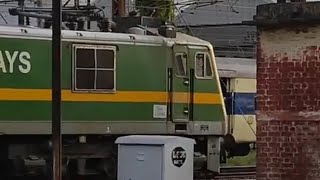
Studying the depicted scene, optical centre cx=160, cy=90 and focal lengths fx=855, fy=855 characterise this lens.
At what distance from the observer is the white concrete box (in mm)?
12352

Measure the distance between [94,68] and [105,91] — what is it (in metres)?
0.55

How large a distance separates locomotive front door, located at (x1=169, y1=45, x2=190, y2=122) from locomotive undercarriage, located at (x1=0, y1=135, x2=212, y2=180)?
1.67 m

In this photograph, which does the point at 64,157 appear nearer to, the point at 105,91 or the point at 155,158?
the point at 105,91

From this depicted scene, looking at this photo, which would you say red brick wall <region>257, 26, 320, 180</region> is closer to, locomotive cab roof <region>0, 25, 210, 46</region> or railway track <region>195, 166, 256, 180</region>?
locomotive cab roof <region>0, 25, 210, 46</region>

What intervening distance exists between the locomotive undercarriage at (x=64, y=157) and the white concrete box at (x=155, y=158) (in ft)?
17.1

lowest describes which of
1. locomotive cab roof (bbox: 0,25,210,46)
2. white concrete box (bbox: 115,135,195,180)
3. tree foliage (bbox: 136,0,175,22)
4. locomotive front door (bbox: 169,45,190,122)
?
white concrete box (bbox: 115,135,195,180)

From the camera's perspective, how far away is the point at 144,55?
747 inches

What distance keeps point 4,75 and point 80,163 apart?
2.65m

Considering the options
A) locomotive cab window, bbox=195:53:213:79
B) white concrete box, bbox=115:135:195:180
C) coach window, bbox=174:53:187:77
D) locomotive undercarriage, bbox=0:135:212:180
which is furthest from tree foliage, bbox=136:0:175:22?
white concrete box, bbox=115:135:195:180

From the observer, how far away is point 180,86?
63.4 feet

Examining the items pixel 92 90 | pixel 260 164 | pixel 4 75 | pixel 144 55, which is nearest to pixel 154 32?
pixel 144 55

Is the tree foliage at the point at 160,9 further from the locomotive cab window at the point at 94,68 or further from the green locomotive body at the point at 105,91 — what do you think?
the locomotive cab window at the point at 94,68

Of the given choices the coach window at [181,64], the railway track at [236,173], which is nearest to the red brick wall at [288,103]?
the coach window at [181,64]

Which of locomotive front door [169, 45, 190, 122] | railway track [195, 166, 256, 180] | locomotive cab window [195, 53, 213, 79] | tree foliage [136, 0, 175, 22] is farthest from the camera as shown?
tree foliage [136, 0, 175, 22]
